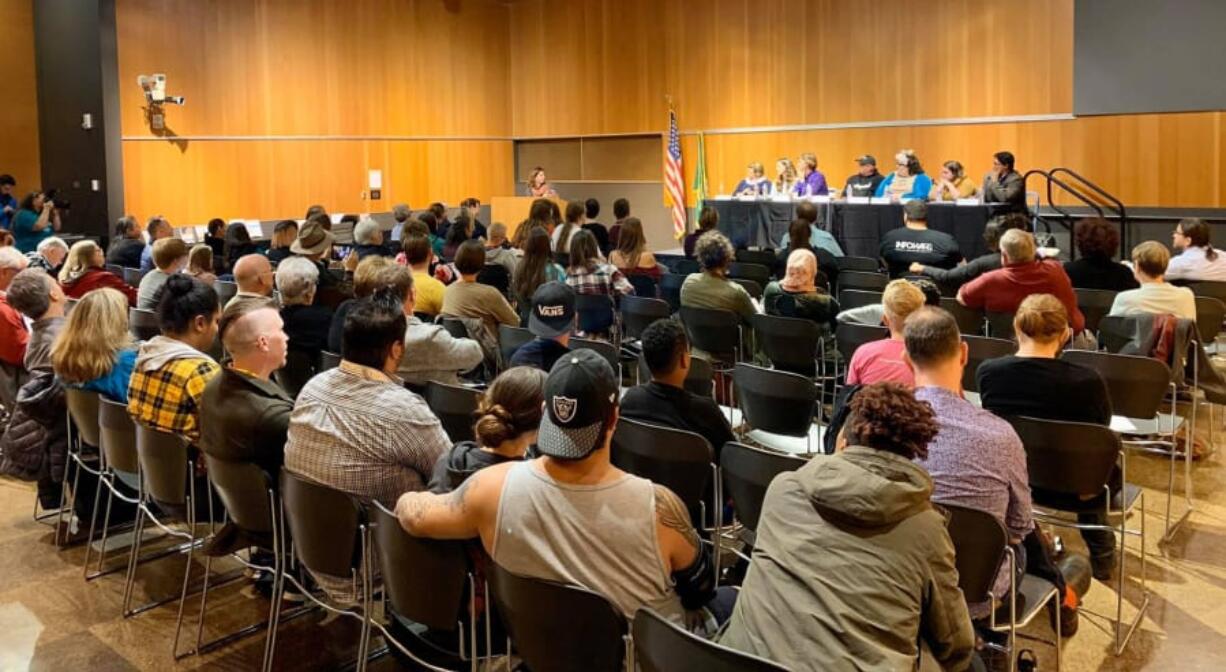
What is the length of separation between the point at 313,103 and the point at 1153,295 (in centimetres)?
1293

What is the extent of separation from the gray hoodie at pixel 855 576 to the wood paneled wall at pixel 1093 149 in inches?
441

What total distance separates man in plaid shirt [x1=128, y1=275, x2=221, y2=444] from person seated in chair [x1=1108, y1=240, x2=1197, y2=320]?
4.80 metres

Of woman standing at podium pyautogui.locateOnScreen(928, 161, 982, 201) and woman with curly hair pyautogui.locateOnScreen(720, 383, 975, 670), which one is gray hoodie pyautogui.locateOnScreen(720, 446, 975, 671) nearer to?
woman with curly hair pyautogui.locateOnScreen(720, 383, 975, 670)

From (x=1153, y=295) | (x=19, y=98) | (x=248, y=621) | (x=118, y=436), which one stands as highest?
(x=19, y=98)

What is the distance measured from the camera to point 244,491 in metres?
3.62

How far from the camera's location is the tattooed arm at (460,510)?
101 inches

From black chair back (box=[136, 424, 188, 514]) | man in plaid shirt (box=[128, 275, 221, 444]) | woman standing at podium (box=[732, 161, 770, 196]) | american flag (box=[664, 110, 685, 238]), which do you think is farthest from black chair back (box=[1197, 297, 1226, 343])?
american flag (box=[664, 110, 685, 238])

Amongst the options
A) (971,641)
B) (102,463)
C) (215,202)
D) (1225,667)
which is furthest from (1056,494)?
(215,202)

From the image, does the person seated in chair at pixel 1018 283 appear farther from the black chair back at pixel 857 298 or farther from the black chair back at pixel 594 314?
the black chair back at pixel 594 314

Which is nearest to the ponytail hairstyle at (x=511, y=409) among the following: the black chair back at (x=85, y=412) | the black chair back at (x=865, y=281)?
the black chair back at (x=85, y=412)

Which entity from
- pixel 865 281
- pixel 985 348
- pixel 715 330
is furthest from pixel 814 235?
pixel 985 348

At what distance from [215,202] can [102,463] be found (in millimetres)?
10676

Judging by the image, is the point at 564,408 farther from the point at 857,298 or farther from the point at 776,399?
the point at 857,298

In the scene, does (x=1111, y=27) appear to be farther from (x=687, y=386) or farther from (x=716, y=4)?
(x=687, y=386)
